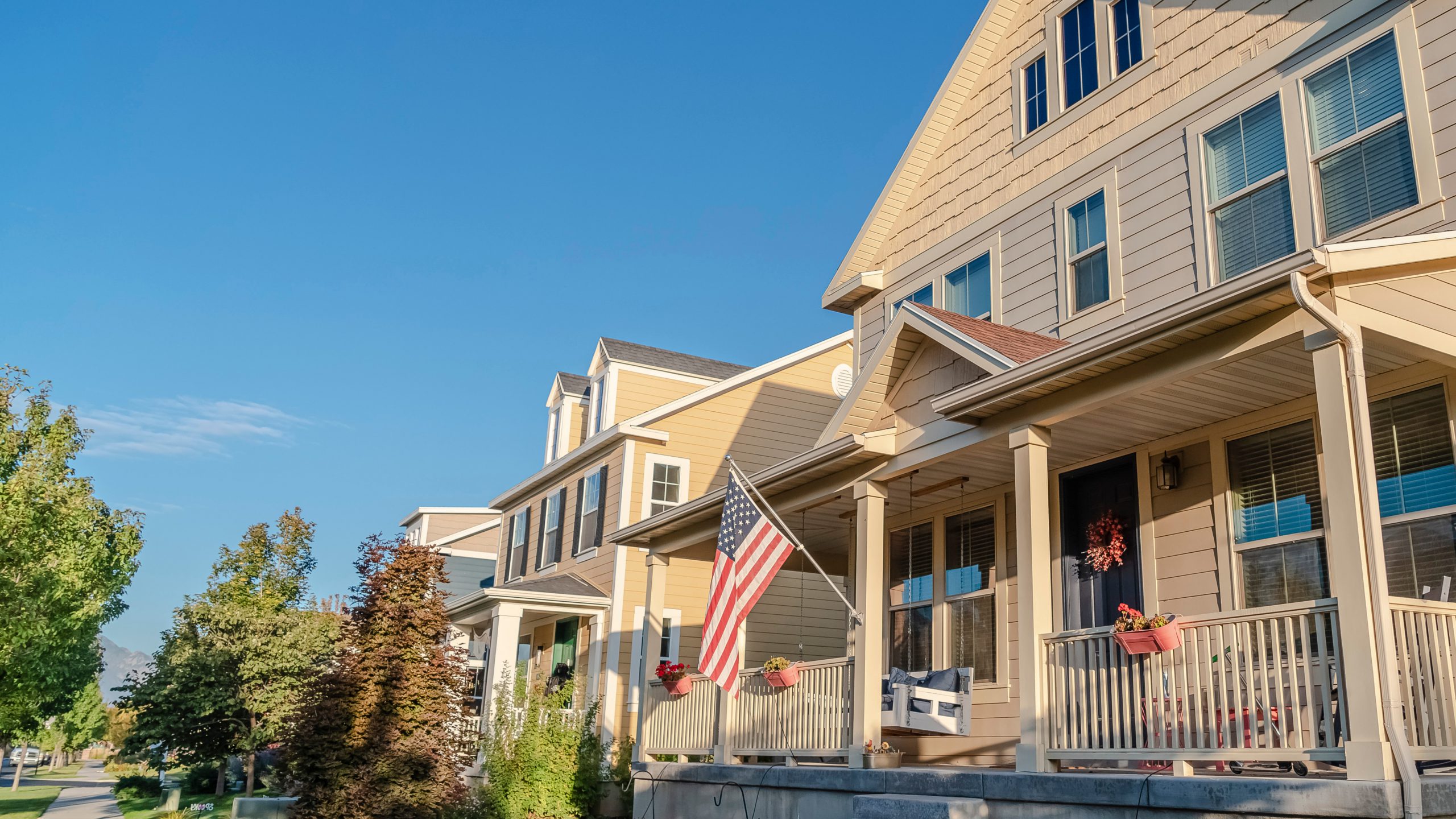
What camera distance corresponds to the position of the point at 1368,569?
552 cm

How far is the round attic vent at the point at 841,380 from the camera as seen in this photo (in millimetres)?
20969

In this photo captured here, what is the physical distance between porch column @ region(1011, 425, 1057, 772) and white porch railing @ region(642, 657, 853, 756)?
7.35 ft

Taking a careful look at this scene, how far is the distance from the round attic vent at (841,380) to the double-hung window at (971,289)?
8721 millimetres

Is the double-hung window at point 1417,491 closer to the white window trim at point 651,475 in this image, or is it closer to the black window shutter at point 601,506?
the white window trim at point 651,475

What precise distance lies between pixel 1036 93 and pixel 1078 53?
24.4 inches

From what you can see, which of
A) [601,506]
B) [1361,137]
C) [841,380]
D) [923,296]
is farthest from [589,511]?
[1361,137]

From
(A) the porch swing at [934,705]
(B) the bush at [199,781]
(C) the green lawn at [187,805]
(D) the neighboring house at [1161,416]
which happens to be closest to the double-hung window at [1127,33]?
(D) the neighboring house at [1161,416]

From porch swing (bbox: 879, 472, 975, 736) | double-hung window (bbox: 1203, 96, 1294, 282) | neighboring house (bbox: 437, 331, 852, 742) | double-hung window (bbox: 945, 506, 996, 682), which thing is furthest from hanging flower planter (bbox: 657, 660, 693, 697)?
double-hung window (bbox: 1203, 96, 1294, 282)

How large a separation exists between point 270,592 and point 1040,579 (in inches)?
1019

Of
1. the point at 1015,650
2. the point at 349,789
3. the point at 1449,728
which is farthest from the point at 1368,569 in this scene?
the point at 349,789

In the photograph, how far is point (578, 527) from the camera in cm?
2041

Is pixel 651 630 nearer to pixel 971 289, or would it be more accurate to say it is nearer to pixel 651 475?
pixel 971 289

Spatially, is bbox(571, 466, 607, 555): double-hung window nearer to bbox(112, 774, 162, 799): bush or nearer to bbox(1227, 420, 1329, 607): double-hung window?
bbox(1227, 420, 1329, 607): double-hung window

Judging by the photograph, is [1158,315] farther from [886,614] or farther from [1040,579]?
[886,614]
